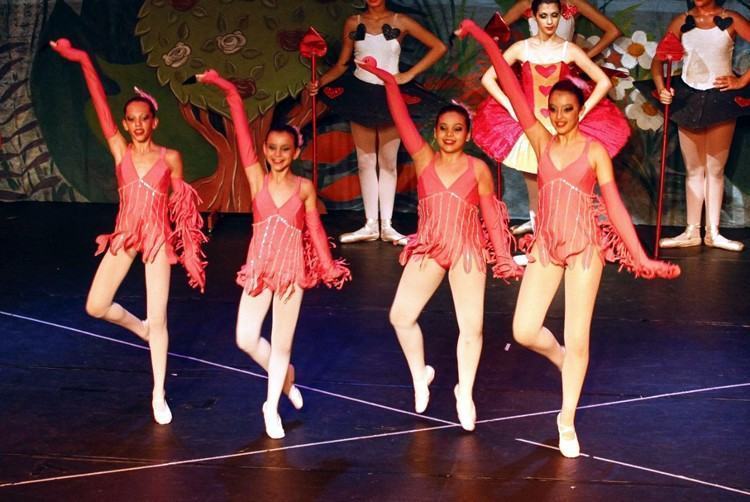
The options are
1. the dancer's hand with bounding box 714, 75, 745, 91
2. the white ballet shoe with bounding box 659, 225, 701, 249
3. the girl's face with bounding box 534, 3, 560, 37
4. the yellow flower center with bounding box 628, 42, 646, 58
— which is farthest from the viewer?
the yellow flower center with bounding box 628, 42, 646, 58

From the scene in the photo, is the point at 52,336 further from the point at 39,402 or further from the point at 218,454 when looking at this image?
the point at 218,454

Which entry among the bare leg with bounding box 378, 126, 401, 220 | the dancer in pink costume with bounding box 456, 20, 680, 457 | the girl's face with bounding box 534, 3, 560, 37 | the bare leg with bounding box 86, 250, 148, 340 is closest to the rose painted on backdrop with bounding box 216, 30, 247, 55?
the bare leg with bounding box 378, 126, 401, 220

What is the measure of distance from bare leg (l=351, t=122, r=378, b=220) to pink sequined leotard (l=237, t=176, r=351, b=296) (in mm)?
3406

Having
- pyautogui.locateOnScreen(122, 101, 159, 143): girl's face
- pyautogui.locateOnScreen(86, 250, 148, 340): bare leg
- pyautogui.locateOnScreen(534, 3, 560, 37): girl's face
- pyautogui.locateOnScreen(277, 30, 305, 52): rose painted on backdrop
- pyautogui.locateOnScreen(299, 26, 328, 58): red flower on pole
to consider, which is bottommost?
pyautogui.locateOnScreen(86, 250, 148, 340): bare leg

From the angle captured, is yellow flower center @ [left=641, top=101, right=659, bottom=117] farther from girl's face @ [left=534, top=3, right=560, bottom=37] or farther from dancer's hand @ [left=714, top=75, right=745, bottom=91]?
girl's face @ [left=534, top=3, right=560, bottom=37]

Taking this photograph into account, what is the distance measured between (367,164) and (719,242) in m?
2.27

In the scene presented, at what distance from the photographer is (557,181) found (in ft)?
13.9

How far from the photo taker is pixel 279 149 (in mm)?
4441

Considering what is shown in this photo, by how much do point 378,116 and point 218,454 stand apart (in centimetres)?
374

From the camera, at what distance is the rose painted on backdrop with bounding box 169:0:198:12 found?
8195 millimetres

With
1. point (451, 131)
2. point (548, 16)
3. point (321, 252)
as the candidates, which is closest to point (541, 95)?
point (548, 16)

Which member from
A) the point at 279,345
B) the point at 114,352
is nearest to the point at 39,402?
the point at 114,352

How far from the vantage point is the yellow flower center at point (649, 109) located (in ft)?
26.8

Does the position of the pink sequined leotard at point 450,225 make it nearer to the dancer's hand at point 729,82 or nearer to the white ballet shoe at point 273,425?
the white ballet shoe at point 273,425
